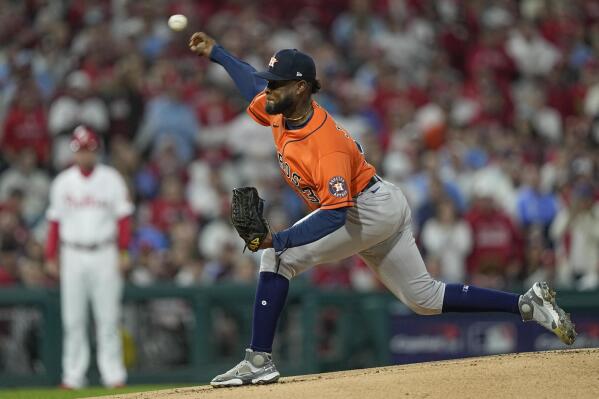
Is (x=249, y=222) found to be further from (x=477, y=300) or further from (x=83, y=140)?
(x=83, y=140)

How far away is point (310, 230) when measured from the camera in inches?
241

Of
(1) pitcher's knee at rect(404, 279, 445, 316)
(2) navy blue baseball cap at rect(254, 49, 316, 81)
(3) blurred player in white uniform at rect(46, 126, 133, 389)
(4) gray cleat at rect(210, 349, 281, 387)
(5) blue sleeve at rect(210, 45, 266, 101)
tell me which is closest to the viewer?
(2) navy blue baseball cap at rect(254, 49, 316, 81)

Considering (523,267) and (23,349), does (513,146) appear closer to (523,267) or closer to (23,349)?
(523,267)

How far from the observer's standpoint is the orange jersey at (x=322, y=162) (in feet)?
19.7

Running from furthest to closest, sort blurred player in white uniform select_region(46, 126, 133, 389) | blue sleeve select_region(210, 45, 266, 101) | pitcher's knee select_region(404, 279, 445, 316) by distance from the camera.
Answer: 1. blurred player in white uniform select_region(46, 126, 133, 389)
2. blue sleeve select_region(210, 45, 266, 101)
3. pitcher's knee select_region(404, 279, 445, 316)

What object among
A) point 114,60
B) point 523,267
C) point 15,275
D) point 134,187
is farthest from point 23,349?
point 523,267

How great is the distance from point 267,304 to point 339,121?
23.5ft

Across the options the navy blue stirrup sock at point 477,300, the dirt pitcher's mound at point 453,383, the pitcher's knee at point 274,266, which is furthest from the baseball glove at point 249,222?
the navy blue stirrup sock at point 477,300

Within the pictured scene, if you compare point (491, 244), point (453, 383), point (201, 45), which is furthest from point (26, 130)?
point (453, 383)

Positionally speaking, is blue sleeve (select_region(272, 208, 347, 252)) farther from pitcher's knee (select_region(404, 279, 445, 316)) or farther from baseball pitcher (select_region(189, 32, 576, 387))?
pitcher's knee (select_region(404, 279, 445, 316))

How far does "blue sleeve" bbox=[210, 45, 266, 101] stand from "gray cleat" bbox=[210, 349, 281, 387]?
5.00ft

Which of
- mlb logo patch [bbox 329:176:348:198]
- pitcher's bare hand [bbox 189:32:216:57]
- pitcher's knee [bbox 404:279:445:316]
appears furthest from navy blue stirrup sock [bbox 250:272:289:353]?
pitcher's bare hand [bbox 189:32:216:57]

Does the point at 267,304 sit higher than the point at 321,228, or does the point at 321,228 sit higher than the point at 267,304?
the point at 321,228

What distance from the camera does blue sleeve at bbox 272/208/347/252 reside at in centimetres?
609
